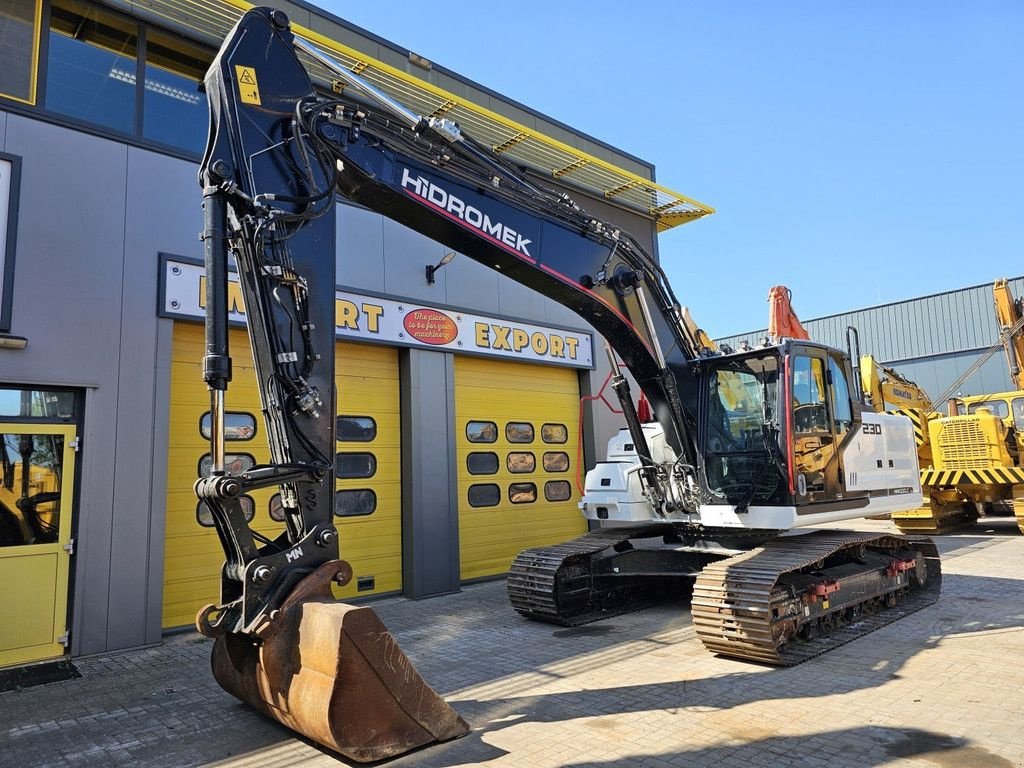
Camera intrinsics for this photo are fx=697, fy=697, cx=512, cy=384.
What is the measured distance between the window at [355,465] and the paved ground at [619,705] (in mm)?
2324

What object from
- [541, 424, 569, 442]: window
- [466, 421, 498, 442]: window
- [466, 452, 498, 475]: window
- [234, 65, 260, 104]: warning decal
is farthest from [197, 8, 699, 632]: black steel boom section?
[541, 424, 569, 442]: window

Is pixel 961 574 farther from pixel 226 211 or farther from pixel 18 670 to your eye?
pixel 18 670

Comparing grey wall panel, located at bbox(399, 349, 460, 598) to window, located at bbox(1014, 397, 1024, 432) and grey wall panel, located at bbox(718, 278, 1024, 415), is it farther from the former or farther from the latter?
grey wall panel, located at bbox(718, 278, 1024, 415)

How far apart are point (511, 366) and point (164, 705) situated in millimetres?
6929

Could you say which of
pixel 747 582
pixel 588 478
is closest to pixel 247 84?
pixel 747 582

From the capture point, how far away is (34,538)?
647cm

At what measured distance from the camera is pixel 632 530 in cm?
834

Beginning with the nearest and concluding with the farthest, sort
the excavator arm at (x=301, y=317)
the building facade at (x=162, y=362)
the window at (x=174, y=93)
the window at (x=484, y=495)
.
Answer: the excavator arm at (x=301, y=317) < the building facade at (x=162, y=362) < the window at (x=174, y=93) < the window at (x=484, y=495)

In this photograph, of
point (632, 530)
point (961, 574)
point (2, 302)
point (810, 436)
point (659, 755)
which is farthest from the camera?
point (961, 574)

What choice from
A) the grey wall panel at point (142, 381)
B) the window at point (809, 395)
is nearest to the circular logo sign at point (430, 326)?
the grey wall panel at point (142, 381)

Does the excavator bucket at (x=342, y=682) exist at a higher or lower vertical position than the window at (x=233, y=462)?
lower

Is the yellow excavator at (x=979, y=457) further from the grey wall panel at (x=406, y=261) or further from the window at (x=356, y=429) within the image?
the window at (x=356, y=429)

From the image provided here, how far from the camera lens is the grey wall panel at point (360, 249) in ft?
29.8

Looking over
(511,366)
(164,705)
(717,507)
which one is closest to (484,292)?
(511,366)
